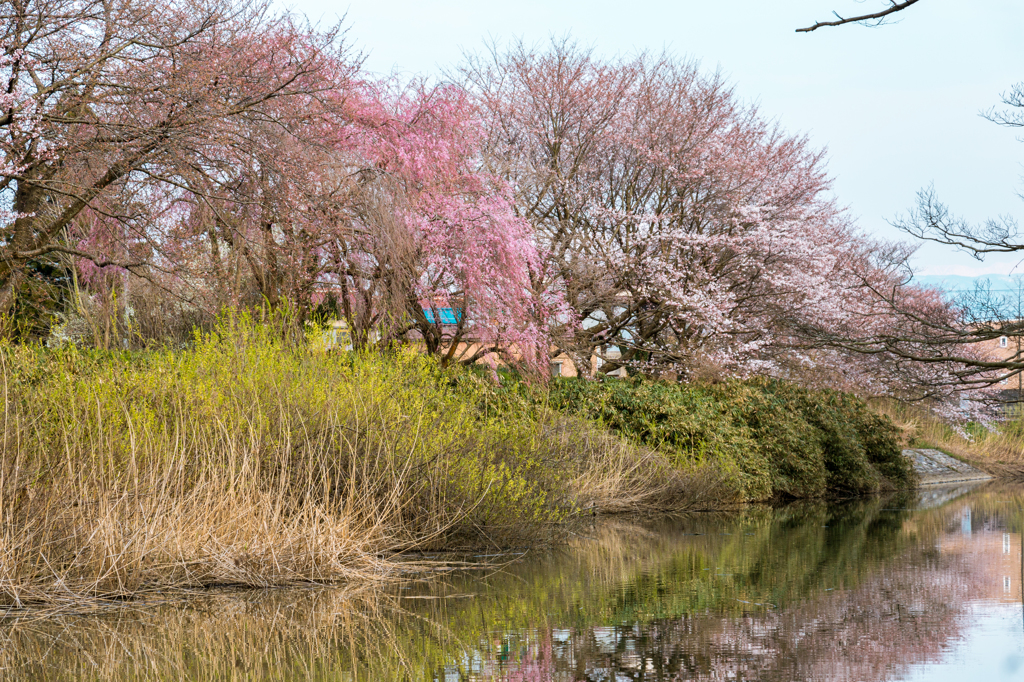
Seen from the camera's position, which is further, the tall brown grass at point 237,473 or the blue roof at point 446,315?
the blue roof at point 446,315

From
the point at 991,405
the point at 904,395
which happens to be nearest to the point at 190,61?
the point at 904,395

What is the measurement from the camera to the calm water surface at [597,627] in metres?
6.59

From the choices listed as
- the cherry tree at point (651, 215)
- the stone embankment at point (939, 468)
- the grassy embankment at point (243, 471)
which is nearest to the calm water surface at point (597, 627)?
the grassy embankment at point (243, 471)

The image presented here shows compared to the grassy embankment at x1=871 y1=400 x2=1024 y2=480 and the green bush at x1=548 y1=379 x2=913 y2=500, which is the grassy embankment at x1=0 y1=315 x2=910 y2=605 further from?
the grassy embankment at x1=871 y1=400 x2=1024 y2=480

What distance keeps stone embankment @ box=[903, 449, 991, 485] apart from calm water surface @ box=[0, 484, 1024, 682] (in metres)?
21.5

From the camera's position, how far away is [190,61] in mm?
13422

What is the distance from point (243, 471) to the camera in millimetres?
9906

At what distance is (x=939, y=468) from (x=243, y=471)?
29.5 m

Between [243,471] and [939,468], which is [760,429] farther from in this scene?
[939,468]

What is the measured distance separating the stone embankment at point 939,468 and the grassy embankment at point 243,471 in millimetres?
21182

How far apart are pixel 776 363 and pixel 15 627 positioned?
2245 centimetres

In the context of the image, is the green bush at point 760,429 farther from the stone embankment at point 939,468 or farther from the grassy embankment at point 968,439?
the grassy embankment at point 968,439

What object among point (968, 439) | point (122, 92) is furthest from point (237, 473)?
point (968, 439)

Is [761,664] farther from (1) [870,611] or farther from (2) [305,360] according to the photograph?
(2) [305,360]
